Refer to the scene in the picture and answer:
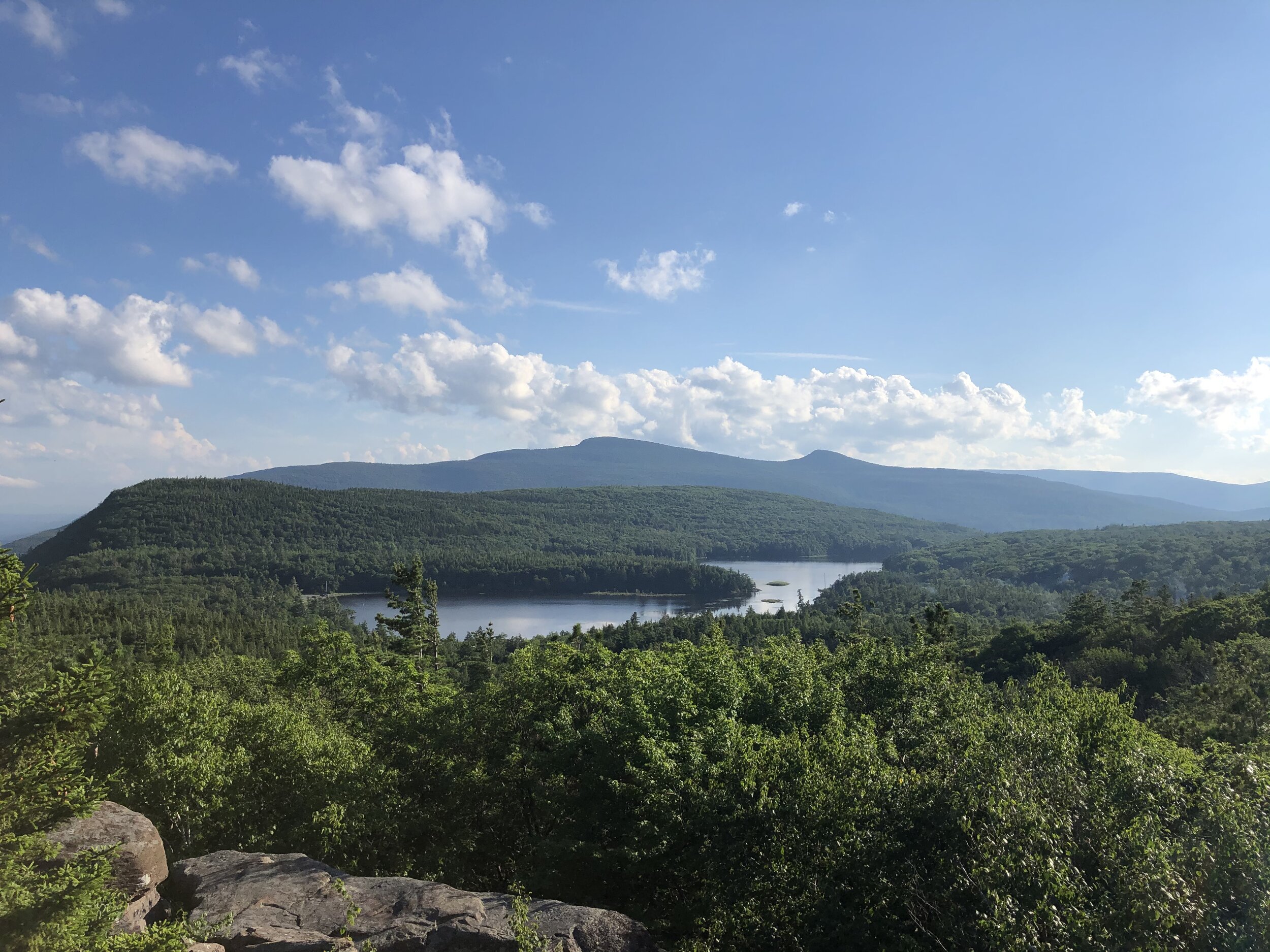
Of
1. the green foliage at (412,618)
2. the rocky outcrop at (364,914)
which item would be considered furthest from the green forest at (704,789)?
the green foliage at (412,618)

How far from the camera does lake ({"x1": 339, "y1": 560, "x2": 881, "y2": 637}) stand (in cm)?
14000

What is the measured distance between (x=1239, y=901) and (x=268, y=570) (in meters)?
223

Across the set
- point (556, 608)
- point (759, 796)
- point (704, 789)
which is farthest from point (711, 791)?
point (556, 608)

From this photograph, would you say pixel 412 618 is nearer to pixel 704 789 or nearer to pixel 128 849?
pixel 128 849

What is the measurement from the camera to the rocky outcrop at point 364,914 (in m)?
12.7

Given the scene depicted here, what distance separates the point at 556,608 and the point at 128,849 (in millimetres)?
153792

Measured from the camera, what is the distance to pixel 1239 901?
30.5 ft

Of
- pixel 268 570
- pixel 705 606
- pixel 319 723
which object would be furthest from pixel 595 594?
pixel 319 723

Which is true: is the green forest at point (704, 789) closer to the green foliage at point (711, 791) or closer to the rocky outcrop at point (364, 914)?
the green foliage at point (711, 791)

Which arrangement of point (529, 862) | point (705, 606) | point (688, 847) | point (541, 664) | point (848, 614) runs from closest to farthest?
point (688, 847)
point (529, 862)
point (541, 664)
point (848, 614)
point (705, 606)

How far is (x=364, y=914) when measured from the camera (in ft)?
45.1

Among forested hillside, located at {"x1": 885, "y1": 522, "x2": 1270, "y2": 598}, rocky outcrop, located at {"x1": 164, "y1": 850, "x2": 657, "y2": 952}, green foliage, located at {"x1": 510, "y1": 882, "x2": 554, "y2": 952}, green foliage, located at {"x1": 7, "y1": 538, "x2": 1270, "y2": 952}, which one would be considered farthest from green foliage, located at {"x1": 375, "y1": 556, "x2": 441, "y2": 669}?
forested hillside, located at {"x1": 885, "y1": 522, "x2": 1270, "y2": 598}

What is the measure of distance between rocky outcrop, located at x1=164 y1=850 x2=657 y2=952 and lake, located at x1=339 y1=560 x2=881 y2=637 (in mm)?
111736

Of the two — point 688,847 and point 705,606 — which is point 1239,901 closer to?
point 688,847
